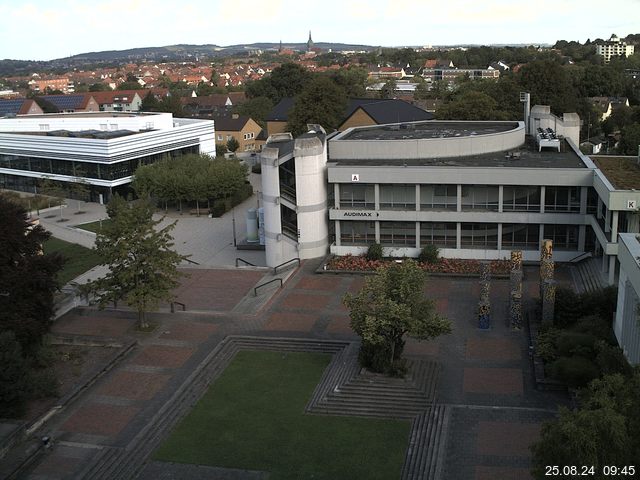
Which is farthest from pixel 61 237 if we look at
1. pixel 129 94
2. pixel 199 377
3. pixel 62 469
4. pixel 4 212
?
pixel 129 94

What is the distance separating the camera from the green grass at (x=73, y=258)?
136 ft

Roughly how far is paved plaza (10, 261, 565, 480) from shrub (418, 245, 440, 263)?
1879 millimetres

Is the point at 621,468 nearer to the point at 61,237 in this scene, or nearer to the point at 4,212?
the point at 4,212

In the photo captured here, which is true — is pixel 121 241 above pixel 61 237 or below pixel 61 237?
above

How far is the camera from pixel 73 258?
149 ft

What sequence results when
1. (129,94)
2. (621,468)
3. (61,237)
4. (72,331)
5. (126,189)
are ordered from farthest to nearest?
(129,94), (126,189), (61,237), (72,331), (621,468)

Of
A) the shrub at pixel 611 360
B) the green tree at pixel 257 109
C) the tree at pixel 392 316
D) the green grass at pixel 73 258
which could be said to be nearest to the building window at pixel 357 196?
the tree at pixel 392 316

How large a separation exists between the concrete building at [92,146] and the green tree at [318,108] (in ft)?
30.6

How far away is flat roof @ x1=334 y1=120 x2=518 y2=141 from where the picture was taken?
1796 inches

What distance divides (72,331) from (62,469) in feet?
37.3

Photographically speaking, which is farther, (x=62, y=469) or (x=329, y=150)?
(x=329, y=150)

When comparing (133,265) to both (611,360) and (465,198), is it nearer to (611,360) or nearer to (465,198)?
(465,198)

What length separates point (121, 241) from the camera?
99.2 feet

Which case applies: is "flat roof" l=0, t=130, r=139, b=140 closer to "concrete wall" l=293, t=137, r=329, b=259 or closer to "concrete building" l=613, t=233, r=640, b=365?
"concrete wall" l=293, t=137, r=329, b=259
